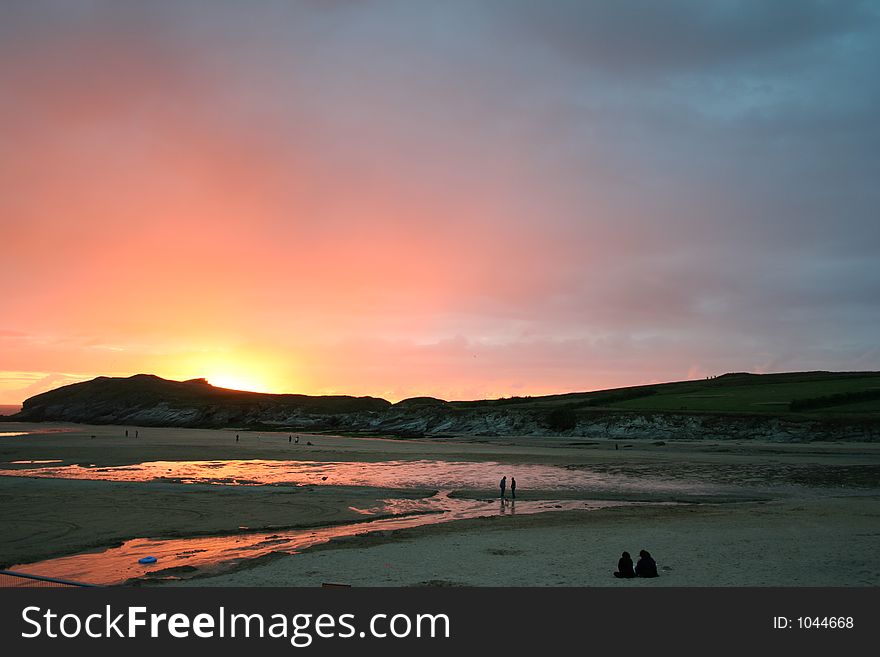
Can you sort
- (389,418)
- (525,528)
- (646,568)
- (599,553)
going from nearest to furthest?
(646,568), (599,553), (525,528), (389,418)

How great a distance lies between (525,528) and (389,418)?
112m

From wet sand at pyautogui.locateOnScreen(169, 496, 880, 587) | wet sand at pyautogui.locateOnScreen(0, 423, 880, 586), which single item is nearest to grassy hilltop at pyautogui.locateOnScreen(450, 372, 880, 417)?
wet sand at pyautogui.locateOnScreen(0, 423, 880, 586)

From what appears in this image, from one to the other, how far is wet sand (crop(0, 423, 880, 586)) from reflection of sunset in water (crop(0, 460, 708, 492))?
2.19 metres

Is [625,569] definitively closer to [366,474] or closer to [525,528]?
[525,528]

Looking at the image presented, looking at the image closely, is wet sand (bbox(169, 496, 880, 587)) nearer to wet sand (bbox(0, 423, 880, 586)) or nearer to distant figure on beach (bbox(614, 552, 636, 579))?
wet sand (bbox(0, 423, 880, 586))

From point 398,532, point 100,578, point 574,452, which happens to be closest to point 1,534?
point 100,578

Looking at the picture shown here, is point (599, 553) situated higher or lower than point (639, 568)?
lower

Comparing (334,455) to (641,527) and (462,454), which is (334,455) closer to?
(462,454)

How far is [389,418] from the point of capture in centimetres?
13838

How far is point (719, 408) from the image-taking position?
96.5 metres

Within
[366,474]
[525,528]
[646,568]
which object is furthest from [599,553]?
[366,474]

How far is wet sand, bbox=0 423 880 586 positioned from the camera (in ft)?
64.3

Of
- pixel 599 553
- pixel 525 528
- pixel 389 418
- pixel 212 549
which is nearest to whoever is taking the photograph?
pixel 599 553
